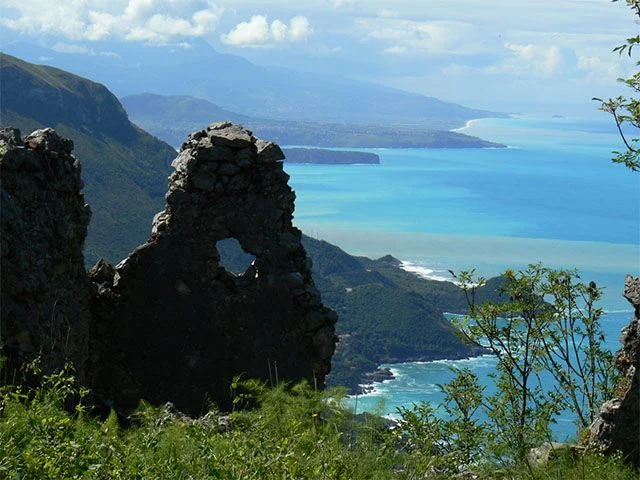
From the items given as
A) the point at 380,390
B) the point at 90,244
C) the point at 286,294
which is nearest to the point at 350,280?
the point at 90,244

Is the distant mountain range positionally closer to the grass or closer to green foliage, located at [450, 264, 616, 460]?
green foliage, located at [450, 264, 616, 460]

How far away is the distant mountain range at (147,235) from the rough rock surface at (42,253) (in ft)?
142

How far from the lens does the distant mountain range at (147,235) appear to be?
219 feet

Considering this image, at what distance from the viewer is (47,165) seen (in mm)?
10109

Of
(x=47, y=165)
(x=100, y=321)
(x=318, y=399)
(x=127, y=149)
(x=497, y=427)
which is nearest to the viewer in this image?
(x=318, y=399)

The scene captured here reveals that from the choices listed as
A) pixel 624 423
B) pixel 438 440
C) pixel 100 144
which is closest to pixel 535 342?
pixel 624 423

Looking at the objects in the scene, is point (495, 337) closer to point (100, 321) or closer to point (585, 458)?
point (585, 458)

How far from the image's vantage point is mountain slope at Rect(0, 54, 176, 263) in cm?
6775

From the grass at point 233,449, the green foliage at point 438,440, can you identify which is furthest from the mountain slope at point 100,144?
the grass at point 233,449

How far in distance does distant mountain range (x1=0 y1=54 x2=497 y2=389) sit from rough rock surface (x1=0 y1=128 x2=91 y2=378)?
43.2 metres

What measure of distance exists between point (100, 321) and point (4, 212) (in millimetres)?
2459

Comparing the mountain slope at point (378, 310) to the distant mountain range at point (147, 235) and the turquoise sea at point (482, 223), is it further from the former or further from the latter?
the turquoise sea at point (482, 223)

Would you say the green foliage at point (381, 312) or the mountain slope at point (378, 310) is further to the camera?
the green foliage at point (381, 312)

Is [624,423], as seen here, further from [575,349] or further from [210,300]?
[210,300]
